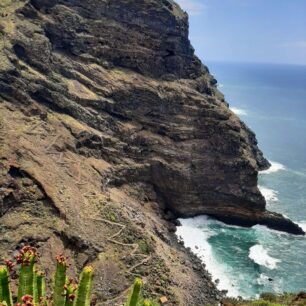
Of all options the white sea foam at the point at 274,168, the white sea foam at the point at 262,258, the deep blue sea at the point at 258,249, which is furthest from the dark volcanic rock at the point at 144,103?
the white sea foam at the point at 274,168

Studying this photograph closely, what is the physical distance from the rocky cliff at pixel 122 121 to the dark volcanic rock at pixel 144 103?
176 mm

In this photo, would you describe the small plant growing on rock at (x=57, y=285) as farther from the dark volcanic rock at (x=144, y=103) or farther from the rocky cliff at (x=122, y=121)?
the dark volcanic rock at (x=144, y=103)

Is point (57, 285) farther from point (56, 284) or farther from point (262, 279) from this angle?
point (262, 279)

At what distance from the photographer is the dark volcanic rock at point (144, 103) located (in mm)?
73375

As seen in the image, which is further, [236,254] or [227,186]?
[227,186]

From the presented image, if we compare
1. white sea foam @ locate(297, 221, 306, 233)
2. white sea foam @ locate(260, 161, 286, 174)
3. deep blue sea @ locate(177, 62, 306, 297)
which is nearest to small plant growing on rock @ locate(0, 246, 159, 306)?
deep blue sea @ locate(177, 62, 306, 297)

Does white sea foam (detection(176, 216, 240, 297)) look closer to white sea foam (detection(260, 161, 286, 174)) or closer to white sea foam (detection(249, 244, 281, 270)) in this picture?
white sea foam (detection(249, 244, 281, 270))

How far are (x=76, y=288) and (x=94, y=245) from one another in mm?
33341

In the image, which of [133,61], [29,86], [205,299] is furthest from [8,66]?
[205,299]

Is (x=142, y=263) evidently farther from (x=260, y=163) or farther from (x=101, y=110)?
(x=260, y=163)

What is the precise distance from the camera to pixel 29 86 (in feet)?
214

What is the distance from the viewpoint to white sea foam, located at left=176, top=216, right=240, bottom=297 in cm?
6055

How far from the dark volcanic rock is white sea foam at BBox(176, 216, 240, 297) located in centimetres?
223

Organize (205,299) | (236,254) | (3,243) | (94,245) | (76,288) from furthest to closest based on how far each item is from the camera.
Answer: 1. (236,254)
2. (205,299)
3. (94,245)
4. (3,243)
5. (76,288)
